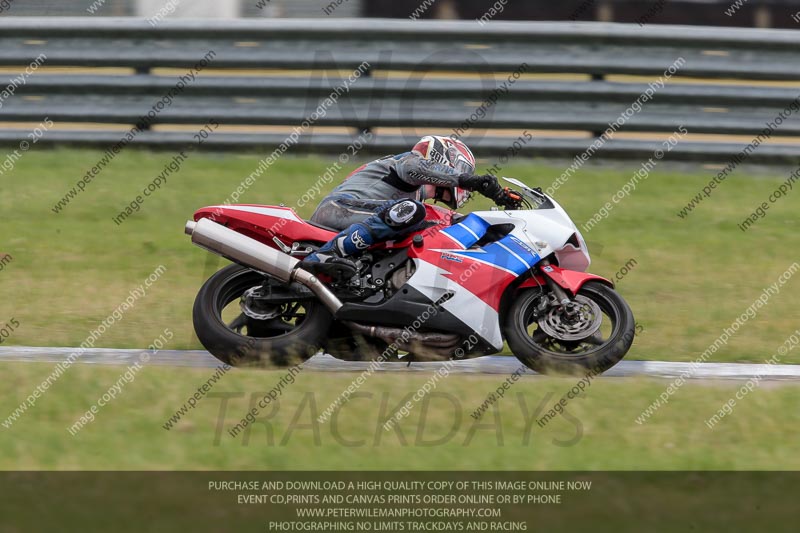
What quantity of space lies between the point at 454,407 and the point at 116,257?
439 cm

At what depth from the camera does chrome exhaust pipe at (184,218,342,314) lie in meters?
6.94

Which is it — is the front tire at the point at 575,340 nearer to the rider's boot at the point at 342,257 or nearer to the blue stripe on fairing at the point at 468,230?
the blue stripe on fairing at the point at 468,230

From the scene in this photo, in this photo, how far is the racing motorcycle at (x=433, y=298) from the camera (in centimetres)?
693

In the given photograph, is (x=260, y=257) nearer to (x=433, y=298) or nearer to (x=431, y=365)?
(x=433, y=298)

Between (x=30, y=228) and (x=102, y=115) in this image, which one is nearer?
(x=30, y=228)

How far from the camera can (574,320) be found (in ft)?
22.7

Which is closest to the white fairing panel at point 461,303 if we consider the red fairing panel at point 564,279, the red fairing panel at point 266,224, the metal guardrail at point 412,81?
the red fairing panel at point 564,279

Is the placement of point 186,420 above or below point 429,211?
below

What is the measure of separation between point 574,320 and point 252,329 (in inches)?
74.3

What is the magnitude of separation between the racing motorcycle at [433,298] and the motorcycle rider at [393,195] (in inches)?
4.9

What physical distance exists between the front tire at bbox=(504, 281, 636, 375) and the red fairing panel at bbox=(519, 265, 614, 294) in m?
0.04

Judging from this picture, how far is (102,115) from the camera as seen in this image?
1202cm
